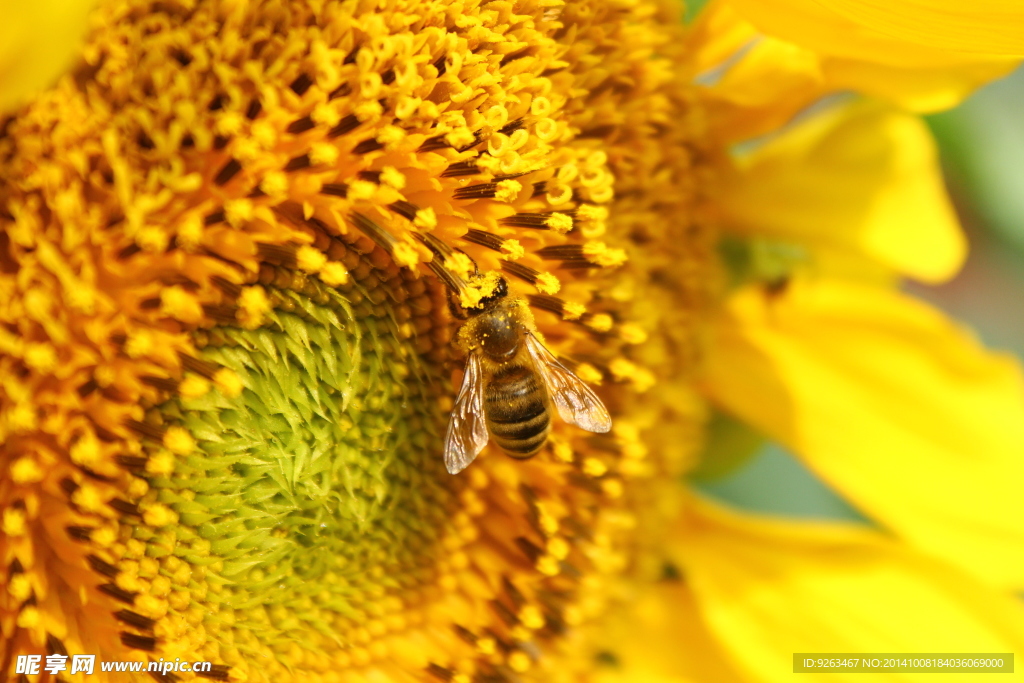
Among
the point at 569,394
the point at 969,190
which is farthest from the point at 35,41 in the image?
the point at 969,190

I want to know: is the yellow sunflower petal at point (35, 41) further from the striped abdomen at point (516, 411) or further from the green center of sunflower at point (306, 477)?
the striped abdomen at point (516, 411)

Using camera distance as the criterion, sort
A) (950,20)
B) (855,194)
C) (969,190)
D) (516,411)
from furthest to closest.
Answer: (969,190)
(855,194)
(516,411)
(950,20)

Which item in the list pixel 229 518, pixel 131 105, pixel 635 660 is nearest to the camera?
pixel 131 105

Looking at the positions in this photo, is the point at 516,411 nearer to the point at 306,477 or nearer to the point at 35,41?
the point at 306,477

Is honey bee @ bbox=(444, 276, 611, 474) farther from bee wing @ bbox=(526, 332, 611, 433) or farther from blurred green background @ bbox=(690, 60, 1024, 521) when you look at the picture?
blurred green background @ bbox=(690, 60, 1024, 521)

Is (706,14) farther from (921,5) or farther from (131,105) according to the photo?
(131,105)

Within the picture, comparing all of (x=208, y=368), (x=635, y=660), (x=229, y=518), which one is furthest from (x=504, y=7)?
(x=635, y=660)

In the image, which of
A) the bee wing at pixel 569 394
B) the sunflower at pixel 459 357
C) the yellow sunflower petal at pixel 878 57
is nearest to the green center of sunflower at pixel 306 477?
the sunflower at pixel 459 357
